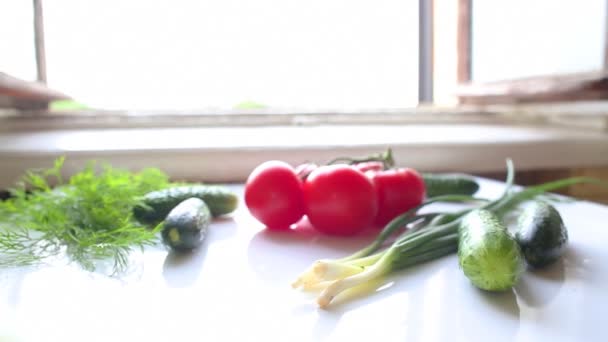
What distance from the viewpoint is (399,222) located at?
28.6 inches

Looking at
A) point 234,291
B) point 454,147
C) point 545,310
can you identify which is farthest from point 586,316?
point 454,147

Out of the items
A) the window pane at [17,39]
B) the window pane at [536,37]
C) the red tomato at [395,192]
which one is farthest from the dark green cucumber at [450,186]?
the window pane at [17,39]

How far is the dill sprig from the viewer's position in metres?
0.65

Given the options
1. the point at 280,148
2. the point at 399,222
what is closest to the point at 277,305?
the point at 399,222

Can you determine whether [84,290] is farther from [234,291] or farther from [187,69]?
[187,69]

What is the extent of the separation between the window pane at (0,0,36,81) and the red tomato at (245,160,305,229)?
755mm

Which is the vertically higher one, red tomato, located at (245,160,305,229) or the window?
the window

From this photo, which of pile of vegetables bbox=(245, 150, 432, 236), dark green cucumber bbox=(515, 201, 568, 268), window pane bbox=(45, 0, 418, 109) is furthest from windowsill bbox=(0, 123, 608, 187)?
dark green cucumber bbox=(515, 201, 568, 268)

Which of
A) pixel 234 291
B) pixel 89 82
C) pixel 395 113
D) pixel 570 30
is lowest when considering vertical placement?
pixel 234 291

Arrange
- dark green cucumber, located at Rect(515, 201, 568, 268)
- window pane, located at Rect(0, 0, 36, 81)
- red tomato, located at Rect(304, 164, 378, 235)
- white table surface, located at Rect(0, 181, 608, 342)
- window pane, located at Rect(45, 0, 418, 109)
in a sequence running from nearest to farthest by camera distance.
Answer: white table surface, located at Rect(0, 181, 608, 342)
dark green cucumber, located at Rect(515, 201, 568, 268)
red tomato, located at Rect(304, 164, 378, 235)
window pane, located at Rect(0, 0, 36, 81)
window pane, located at Rect(45, 0, 418, 109)

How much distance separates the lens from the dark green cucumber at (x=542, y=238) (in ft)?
1.95

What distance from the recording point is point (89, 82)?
1.61 metres

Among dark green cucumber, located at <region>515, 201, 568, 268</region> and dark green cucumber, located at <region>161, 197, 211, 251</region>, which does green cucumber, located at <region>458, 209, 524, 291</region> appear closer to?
dark green cucumber, located at <region>515, 201, 568, 268</region>

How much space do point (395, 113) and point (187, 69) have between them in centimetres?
76
